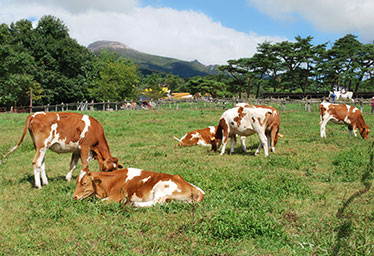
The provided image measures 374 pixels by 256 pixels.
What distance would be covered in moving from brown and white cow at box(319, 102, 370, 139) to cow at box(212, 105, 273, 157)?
491 centimetres

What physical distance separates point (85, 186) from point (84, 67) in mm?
46065

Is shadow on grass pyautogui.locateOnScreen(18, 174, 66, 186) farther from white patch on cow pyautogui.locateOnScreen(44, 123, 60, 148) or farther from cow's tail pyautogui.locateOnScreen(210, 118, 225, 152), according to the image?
cow's tail pyautogui.locateOnScreen(210, 118, 225, 152)

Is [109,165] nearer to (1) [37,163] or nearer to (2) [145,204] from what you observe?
(1) [37,163]

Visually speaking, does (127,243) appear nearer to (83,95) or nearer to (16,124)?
(16,124)

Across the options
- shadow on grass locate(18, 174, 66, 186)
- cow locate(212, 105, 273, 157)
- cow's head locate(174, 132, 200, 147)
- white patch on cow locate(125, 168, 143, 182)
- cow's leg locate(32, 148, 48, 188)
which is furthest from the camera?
cow's head locate(174, 132, 200, 147)

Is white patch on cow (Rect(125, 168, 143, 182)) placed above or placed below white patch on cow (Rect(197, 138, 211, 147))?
above

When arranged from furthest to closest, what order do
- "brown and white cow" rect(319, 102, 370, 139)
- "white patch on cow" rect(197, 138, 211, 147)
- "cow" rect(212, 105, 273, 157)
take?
"brown and white cow" rect(319, 102, 370, 139) → "white patch on cow" rect(197, 138, 211, 147) → "cow" rect(212, 105, 273, 157)

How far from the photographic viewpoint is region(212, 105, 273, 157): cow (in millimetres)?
10016

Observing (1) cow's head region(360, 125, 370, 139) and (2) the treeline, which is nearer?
(1) cow's head region(360, 125, 370, 139)

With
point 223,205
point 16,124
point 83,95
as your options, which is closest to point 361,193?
point 223,205

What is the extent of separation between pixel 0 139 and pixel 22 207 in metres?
10.7

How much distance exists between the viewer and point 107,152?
24.8 ft

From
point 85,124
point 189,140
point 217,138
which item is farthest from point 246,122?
point 85,124

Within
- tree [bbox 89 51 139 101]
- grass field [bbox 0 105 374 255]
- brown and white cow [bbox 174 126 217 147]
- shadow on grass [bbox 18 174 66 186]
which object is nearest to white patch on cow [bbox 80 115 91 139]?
grass field [bbox 0 105 374 255]
